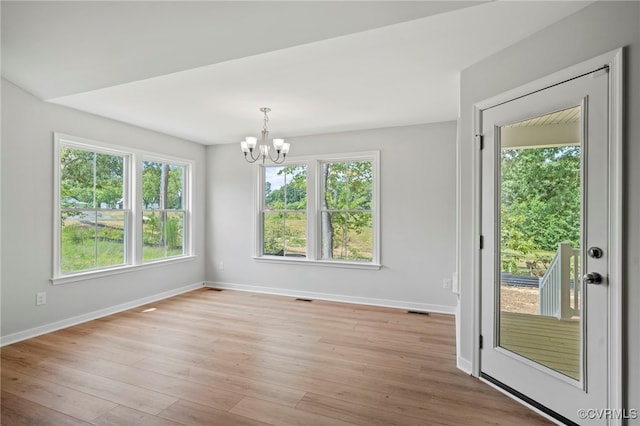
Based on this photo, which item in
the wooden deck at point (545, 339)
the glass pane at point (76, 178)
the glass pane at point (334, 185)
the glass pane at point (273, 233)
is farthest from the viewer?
the glass pane at point (273, 233)

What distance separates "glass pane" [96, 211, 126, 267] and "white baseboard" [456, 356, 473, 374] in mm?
4234

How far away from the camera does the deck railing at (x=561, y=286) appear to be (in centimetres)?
197

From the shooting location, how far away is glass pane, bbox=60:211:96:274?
12.3ft

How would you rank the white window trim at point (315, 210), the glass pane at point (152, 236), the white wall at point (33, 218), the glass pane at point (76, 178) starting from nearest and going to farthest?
the white wall at point (33, 218)
the glass pane at point (76, 178)
the white window trim at point (315, 210)
the glass pane at point (152, 236)

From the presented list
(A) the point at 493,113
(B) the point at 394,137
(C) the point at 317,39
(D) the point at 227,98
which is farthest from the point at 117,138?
(A) the point at 493,113

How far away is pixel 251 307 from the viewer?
4.44 meters

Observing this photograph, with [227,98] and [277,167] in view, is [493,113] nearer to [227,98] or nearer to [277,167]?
[227,98]

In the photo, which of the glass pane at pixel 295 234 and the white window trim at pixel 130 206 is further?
the glass pane at pixel 295 234

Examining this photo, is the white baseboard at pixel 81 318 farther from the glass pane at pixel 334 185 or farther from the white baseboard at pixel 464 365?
the white baseboard at pixel 464 365

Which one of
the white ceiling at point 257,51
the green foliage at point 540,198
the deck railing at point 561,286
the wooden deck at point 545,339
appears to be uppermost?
the white ceiling at point 257,51

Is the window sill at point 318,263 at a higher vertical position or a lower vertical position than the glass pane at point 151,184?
lower

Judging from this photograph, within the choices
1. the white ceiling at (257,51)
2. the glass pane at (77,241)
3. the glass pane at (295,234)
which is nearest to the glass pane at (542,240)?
the white ceiling at (257,51)

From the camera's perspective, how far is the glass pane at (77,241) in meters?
3.74

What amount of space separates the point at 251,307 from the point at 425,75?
350 cm
